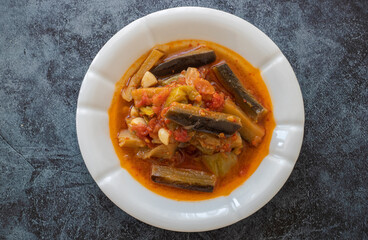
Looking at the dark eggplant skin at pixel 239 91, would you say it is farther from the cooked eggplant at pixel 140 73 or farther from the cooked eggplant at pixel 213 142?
the cooked eggplant at pixel 140 73

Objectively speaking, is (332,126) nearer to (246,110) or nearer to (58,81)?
(246,110)

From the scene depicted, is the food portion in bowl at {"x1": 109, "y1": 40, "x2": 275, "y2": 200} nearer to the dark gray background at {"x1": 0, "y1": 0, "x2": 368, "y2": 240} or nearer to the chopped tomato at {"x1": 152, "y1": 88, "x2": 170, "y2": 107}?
the chopped tomato at {"x1": 152, "y1": 88, "x2": 170, "y2": 107}

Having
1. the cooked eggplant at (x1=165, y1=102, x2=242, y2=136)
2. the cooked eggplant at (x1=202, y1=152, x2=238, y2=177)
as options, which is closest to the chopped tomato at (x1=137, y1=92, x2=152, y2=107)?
the cooked eggplant at (x1=165, y1=102, x2=242, y2=136)

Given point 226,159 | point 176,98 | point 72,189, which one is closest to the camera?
point 176,98

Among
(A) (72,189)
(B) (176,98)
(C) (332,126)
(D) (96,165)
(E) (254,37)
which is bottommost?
(A) (72,189)

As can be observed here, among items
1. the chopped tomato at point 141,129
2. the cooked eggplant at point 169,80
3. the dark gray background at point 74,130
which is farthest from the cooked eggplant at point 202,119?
the dark gray background at point 74,130

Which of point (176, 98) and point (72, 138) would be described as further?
point (72, 138)

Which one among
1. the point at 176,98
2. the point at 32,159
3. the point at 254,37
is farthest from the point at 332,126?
the point at 32,159
